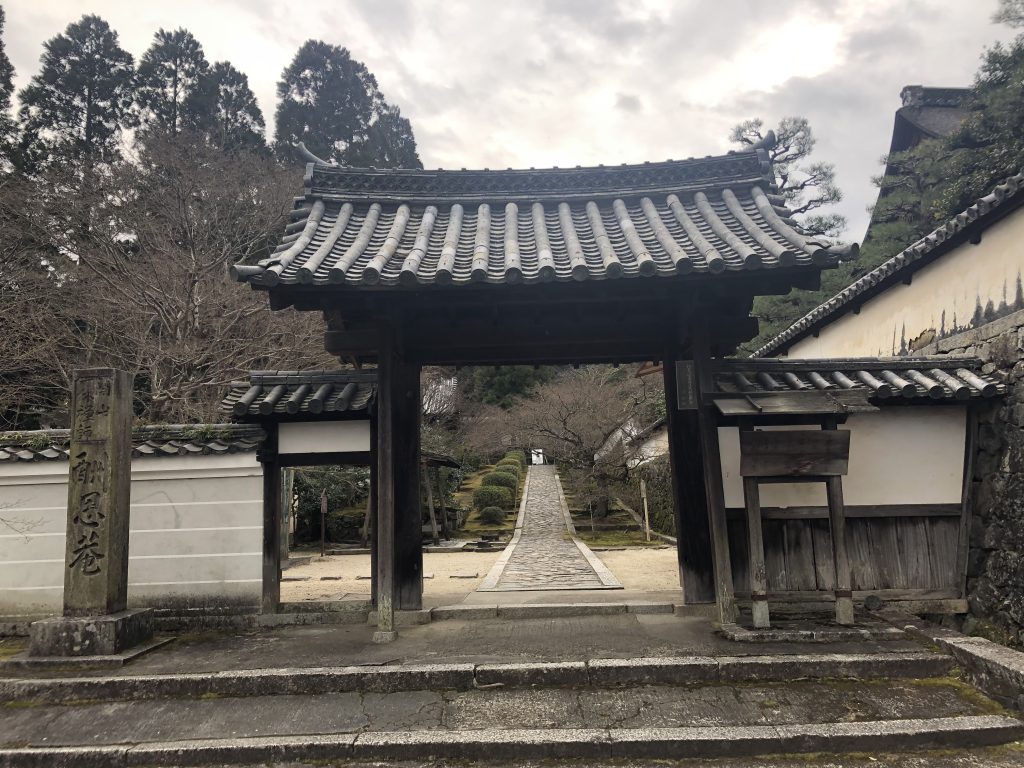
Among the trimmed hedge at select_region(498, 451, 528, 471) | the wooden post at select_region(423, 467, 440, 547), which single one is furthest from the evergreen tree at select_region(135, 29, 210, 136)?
the trimmed hedge at select_region(498, 451, 528, 471)

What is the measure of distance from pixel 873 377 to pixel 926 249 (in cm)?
302

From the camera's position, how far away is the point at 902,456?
682 centimetres

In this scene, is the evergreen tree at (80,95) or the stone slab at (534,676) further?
the evergreen tree at (80,95)

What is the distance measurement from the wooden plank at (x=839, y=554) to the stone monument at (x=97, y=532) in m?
6.68

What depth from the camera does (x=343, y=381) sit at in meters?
7.21

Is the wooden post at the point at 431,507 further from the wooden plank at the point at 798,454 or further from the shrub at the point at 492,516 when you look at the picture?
the wooden plank at the point at 798,454

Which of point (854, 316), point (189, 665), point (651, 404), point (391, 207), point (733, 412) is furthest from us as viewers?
point (651, 404)

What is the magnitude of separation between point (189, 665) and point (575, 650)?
3360 millimetres

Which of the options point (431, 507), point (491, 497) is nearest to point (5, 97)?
point (431, 507)

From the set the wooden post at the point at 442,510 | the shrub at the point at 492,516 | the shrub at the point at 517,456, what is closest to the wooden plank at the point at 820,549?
the wooden post at the point at 442,510

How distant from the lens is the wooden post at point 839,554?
5.52 metres

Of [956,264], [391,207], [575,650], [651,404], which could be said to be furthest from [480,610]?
[651,404]

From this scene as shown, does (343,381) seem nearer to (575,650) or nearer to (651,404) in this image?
(575,650)

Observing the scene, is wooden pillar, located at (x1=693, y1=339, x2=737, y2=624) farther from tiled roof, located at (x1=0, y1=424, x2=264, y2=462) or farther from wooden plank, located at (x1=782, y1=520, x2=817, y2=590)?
tiled roof, located at (x1=0, y1=424, x2=264, y2=462)
